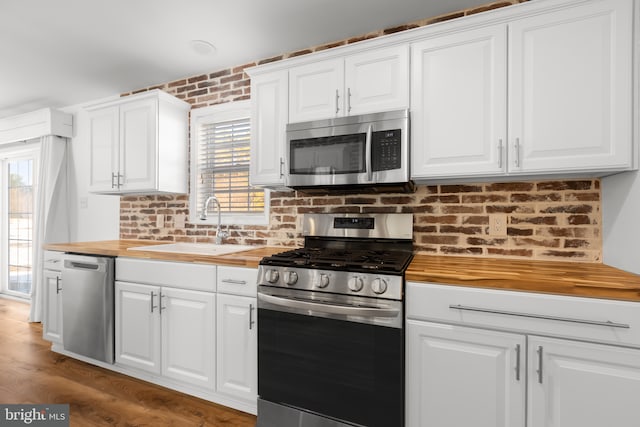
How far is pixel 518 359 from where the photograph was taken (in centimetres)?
145

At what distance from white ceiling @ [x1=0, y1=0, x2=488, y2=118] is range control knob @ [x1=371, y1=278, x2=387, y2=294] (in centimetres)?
173

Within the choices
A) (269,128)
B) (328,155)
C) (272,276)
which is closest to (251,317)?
(272,276)

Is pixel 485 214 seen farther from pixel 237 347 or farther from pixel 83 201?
pixel 83 201

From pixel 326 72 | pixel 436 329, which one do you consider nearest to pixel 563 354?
pixel 436 329

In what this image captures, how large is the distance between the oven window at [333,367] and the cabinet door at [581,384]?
574mm

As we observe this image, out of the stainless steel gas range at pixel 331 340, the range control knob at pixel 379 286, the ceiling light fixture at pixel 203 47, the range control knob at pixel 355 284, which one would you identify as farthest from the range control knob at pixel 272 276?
the ceiling light fixture at pixel 203 47

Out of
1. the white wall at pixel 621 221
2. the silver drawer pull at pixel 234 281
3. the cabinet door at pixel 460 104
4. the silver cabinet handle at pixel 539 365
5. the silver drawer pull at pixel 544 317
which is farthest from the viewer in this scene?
the silver drawer pull at pixel 234 281

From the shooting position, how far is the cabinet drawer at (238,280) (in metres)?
2.03

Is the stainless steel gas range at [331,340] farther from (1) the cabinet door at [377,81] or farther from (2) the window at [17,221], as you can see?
(2) the window at [17,221]

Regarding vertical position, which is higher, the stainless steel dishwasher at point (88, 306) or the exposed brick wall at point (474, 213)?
the exposed brick wall at point (474, 213)

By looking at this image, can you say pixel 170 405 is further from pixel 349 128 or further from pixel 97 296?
pixel 349 128

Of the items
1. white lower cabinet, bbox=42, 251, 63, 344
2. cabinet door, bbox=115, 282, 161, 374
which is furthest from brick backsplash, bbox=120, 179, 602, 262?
white lower cabinet, bbox=42, 251, 63, 344

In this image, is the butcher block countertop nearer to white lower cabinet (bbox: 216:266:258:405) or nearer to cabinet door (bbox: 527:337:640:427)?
white lower cabinet (bbox: 216:266:258:405)

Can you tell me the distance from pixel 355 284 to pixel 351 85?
128 centimetres
